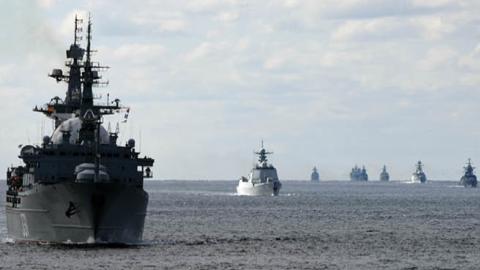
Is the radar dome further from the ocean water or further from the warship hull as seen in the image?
the ocean water

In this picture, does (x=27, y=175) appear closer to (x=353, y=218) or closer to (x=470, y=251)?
(x=470, y=251)

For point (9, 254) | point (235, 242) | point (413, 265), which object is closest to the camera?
point (413, 265)

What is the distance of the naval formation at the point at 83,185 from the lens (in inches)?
2815

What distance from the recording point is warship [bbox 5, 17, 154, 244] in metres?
71.5

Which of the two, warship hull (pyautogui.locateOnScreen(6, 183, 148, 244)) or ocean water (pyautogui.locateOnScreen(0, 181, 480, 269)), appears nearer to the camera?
ocean water (pyautogui.locateOnScreen(0, 181, 480, 269))

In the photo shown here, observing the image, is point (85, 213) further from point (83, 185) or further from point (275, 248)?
point (275, 248)

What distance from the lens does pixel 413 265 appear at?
65375 millimetres

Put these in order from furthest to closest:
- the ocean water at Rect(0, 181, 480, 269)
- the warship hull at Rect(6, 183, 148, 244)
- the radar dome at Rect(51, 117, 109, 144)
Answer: the radar dome at Rect(51, 117, 109, 144) < the warship hull at Rect(6, 183, 148, 244) < the ocean water at Rect(0, 181, 480, 269)

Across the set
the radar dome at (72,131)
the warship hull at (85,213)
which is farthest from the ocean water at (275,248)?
the radar dome at (72,131)

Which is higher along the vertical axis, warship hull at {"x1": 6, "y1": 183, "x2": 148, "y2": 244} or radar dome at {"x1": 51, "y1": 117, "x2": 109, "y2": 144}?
radar dome at {"x1": 51, "y1": 117, "x2": 109, "y2": 144}

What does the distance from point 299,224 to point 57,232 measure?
42.2 m

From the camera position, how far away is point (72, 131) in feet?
259

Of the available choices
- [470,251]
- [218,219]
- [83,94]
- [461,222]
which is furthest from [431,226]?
[83,94]

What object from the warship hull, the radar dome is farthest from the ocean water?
the radar dome
